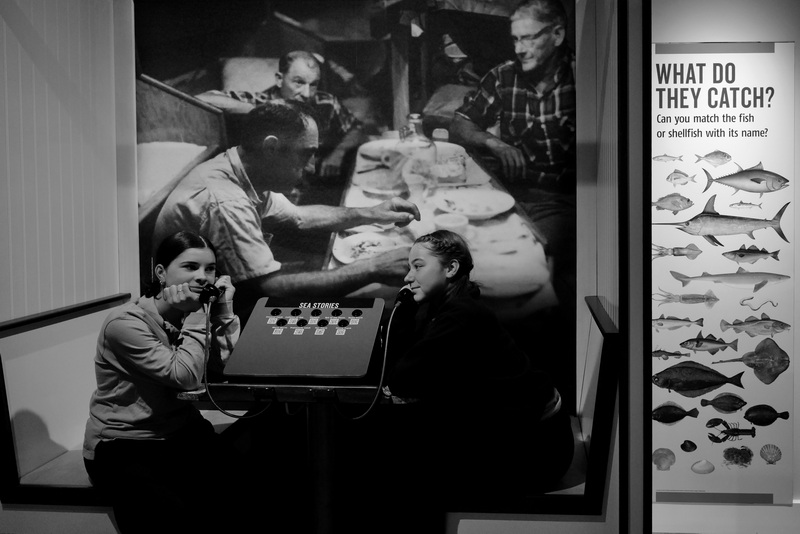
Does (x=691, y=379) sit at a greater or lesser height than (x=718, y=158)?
lesser

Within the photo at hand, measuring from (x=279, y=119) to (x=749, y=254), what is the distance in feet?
6.94

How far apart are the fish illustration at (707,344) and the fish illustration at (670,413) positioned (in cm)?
26

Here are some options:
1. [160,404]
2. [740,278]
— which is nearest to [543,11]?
[740,278]

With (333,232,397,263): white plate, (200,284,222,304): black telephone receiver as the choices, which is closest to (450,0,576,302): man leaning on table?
(333,232,397,263): white plate

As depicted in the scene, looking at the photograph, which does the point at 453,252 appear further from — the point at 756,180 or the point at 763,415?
the point at 763,415

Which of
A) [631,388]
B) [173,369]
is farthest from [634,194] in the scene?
[173,369]

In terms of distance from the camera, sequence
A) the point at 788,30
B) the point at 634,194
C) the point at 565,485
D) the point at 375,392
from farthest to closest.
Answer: the point at 788,30, the point at 565,485, the point at 634,194, the point at 375,392

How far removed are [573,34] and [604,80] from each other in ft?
2.14

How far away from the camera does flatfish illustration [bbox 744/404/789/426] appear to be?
127 inches

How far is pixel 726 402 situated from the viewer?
10.7 ft

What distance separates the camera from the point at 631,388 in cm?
240

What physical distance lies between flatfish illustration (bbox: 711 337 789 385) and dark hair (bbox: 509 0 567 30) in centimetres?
161

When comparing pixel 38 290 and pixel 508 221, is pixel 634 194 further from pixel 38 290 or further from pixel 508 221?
pixel 38 290

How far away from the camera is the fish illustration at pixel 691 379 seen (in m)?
3.25
